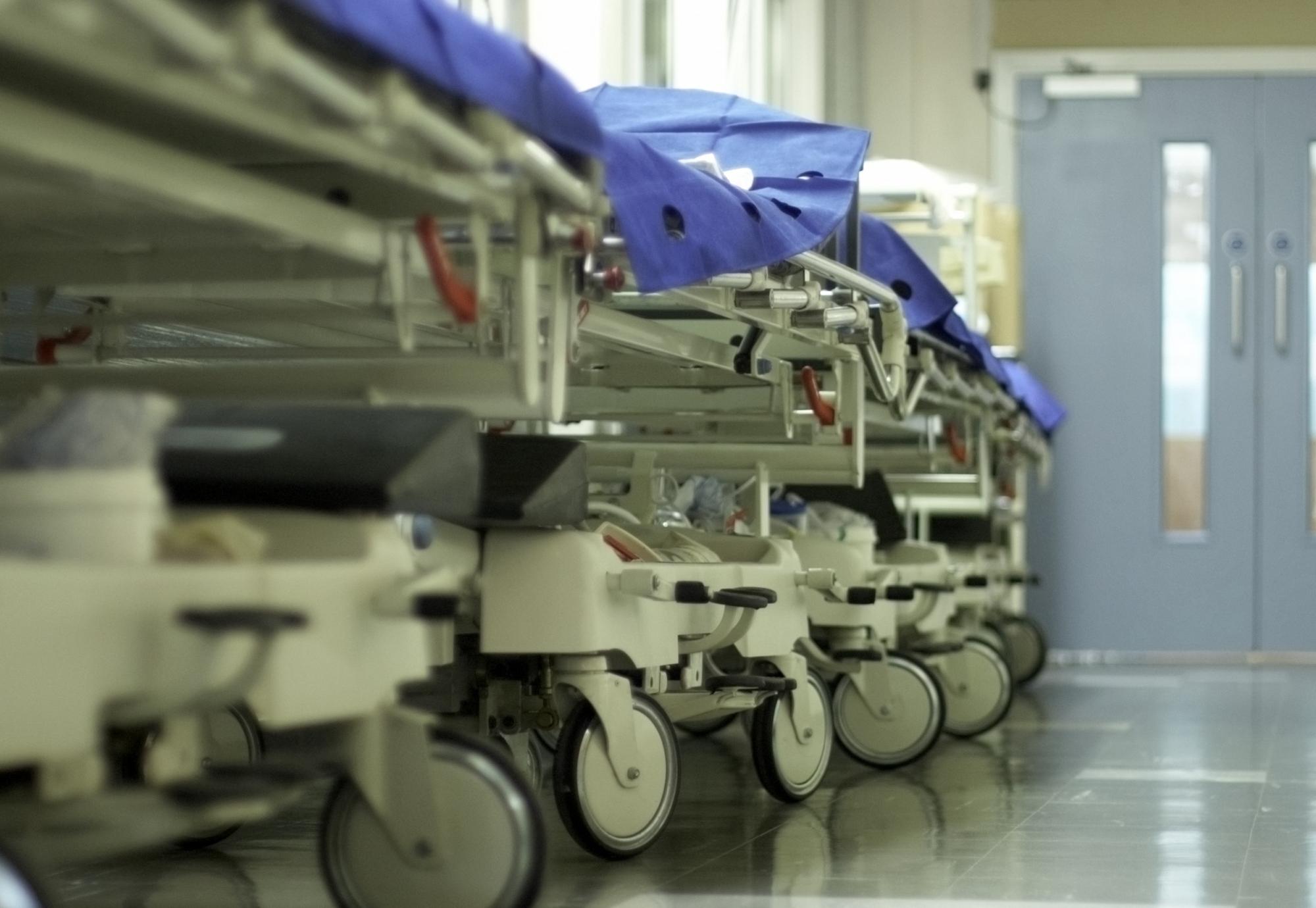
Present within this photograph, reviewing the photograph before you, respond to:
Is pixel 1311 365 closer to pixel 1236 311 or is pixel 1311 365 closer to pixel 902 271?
pixel 1236 311

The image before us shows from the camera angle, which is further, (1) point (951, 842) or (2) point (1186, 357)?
(2) point (1186, 357)

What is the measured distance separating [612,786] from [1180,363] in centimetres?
692

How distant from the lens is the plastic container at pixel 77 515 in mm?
1717

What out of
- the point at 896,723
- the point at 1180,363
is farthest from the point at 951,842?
the point at 1180,363

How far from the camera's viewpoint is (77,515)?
5.65 ft

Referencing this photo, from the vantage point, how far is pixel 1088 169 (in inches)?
374

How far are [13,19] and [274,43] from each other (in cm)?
26

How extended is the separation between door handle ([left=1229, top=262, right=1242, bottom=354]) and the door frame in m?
0.98

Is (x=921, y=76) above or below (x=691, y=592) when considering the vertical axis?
above

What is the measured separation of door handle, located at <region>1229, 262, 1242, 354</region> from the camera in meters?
9.28

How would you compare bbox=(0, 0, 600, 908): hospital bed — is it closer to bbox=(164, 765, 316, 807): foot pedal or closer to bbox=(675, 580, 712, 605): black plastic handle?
bbox=(164, 765, 316, 807): foot pedal

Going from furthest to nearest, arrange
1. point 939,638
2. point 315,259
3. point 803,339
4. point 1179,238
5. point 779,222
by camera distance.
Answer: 1. point 1179,238
2. point 939,638
3. point 803,339
4. point 779,222
5. point 315,259

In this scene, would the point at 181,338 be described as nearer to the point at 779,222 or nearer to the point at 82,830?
the point at 779,222

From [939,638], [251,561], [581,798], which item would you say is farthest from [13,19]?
[939,638]
